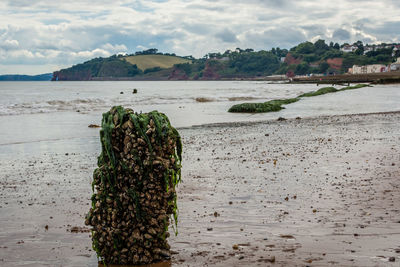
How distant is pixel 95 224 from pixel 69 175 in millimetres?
5937

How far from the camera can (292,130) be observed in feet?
66.7

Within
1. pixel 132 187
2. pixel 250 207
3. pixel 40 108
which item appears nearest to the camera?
pixel 132 187

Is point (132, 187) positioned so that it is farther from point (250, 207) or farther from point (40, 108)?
point (40, 108)

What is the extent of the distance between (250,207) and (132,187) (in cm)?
321

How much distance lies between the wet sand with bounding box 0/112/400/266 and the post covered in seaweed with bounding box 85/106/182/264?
58 centimetres

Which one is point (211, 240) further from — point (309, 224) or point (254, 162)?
point (254, 162)

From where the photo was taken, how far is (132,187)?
5.74 m

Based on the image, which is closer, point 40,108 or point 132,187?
point 132,187

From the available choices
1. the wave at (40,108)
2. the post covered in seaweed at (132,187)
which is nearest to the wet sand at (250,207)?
the post covered in seaweed at (132,187)

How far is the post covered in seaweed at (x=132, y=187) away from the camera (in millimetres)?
5699

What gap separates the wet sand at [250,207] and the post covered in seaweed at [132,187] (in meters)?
0.58

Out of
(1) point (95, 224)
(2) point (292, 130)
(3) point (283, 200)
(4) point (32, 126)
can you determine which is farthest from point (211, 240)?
(4) point (32, 126)

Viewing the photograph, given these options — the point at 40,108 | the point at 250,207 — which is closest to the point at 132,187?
the point at 250,207

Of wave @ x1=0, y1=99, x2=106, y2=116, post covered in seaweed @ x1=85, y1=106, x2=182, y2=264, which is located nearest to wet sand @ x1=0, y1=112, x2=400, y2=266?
post covered in seaweed @ x1=85, y1=106, x2=182, y2=264
